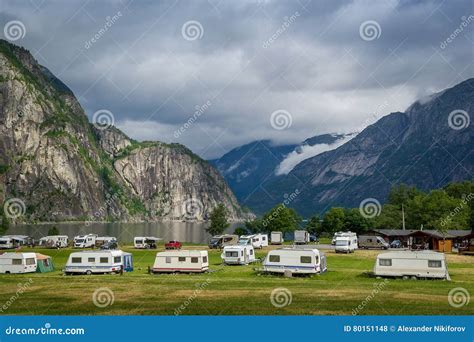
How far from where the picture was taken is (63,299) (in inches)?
1108

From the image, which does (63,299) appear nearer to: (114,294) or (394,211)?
(114,294)

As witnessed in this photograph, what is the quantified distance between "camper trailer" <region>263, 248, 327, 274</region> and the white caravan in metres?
21.2

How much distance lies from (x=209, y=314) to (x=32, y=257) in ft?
90.2

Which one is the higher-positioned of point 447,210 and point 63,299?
point 447,210

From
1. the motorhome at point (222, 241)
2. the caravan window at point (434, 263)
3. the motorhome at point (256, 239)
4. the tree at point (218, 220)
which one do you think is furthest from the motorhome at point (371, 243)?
the caravan window at point (434, 263)

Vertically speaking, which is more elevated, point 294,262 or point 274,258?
point 274,258

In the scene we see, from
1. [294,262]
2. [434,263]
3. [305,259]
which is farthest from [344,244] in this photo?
[434,263]

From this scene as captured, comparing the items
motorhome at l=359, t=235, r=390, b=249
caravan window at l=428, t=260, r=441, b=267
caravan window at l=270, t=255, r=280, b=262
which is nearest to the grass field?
caravan window at l=428, t=260, r=441, b=267

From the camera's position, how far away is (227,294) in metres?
29.5

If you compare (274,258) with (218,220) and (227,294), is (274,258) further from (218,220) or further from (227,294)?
(218,220)

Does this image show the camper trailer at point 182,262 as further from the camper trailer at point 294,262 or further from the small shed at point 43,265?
the small shed at point 43,265

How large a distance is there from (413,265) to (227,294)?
16386mm

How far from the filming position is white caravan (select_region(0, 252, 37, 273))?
147 feet

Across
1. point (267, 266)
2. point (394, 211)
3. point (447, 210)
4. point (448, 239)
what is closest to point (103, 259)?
point (267, 266)
